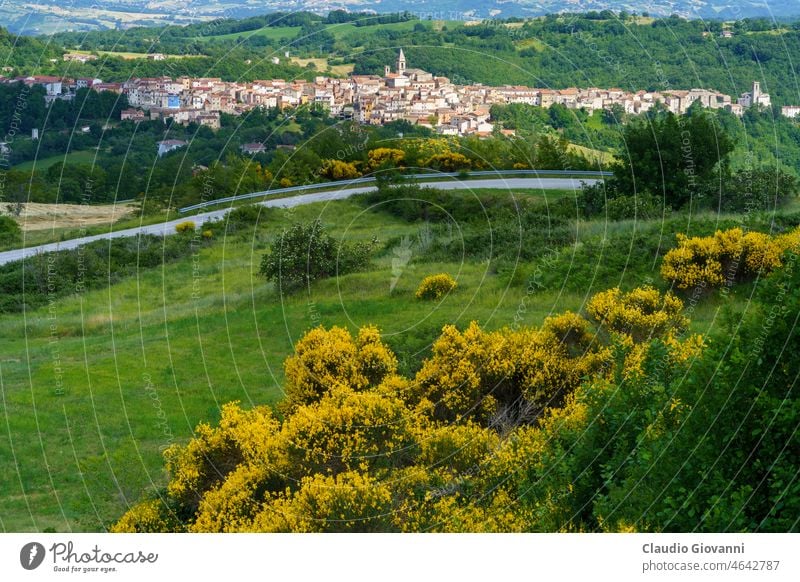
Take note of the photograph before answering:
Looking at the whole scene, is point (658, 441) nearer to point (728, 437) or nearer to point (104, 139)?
point (728, 437)

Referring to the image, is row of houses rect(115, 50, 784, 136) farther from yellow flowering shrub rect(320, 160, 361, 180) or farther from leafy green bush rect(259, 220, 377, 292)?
leafy green bush rect(259, 220, 377, 292)

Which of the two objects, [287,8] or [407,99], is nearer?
[287,8]

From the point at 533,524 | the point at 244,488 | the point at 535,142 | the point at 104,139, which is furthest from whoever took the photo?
the point at 104,139

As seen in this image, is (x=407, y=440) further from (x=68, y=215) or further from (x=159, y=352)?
(x=68, y=215)
